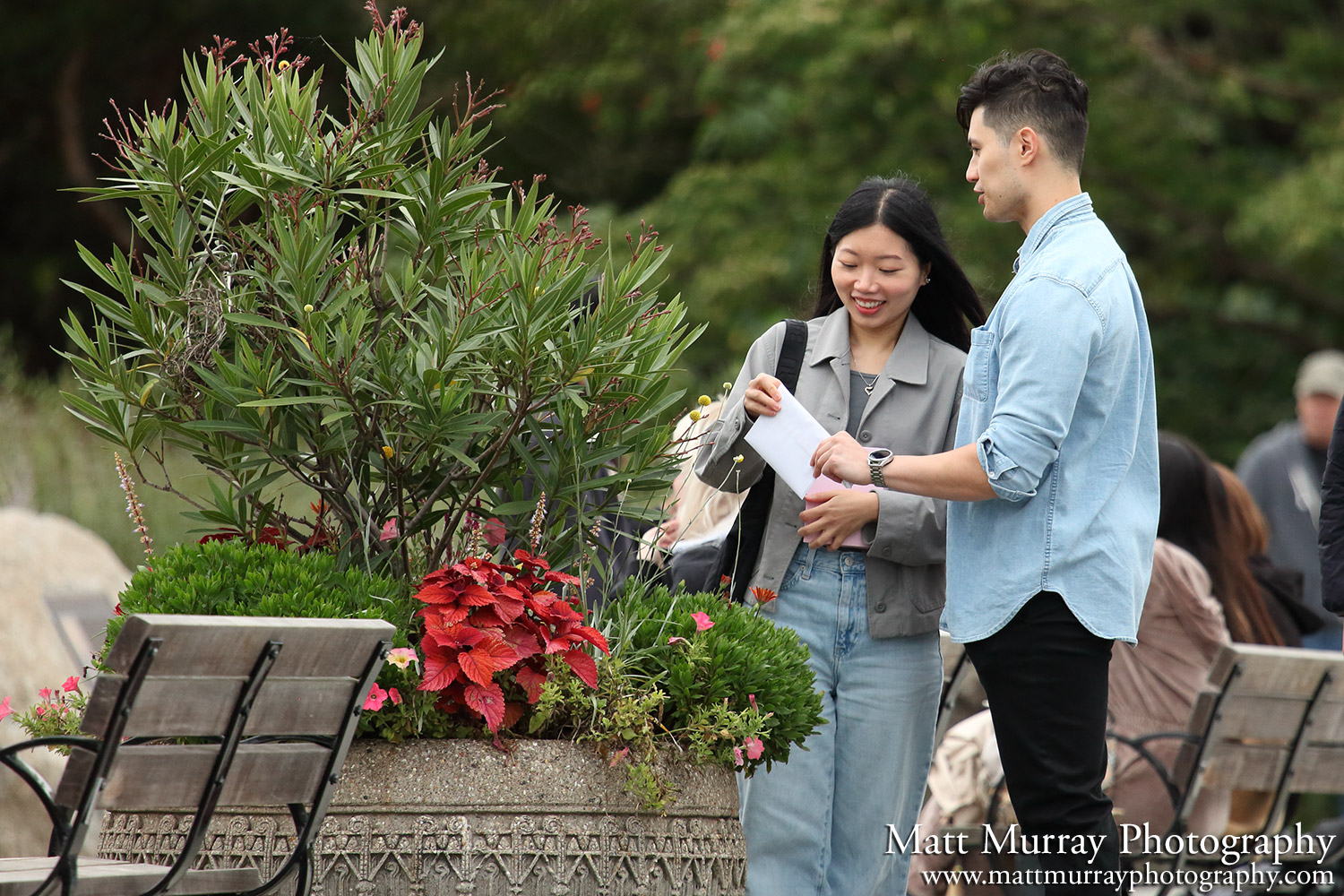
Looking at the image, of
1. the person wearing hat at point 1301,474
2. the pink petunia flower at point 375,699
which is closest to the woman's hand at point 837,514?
the pink petunia flower at point 375,699

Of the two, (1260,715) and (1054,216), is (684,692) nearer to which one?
(1054,216)

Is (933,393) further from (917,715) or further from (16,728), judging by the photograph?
(16,728)

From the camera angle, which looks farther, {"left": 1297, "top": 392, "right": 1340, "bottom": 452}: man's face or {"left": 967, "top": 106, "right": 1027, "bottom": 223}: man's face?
{"left": 1297, "top": 392, "right": 1340, "bottom": 452}: man's face

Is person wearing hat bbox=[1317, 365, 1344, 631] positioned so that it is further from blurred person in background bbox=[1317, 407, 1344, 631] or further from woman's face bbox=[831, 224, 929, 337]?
woman's face bbox=[831, 224, 929, 337]

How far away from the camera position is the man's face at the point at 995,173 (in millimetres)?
3086

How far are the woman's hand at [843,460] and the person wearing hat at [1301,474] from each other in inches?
221

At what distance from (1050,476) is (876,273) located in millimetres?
762

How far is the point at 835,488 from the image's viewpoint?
3.34 meters

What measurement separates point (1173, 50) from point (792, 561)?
10148 millimetres

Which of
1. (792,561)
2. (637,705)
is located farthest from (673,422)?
(637,705)

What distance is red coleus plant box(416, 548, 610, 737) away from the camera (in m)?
2.74

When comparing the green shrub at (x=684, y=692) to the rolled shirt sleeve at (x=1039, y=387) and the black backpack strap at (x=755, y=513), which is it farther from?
the rolled shirt sleeve at (x=1039, y=387)

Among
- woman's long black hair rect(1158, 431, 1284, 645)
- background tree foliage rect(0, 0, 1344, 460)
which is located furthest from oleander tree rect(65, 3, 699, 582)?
background tree foliage rect(0, 0, 1344, 460)

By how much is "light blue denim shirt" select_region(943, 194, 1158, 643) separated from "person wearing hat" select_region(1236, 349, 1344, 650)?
18.0 ft
